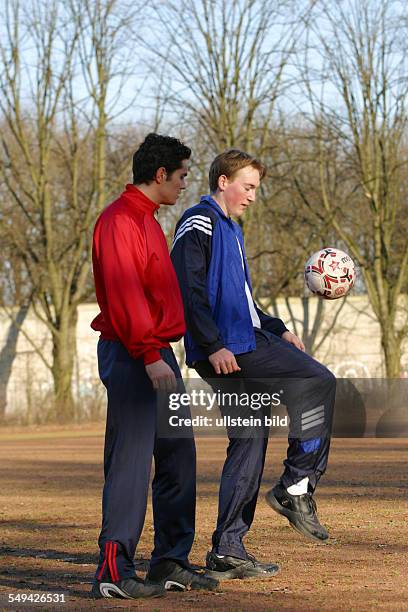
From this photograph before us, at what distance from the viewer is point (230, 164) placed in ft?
21.7

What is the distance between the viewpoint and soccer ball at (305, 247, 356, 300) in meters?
8.71

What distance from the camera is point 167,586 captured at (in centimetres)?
608

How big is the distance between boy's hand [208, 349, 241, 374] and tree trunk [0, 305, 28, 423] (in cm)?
2599

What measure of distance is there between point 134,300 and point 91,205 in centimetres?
2676

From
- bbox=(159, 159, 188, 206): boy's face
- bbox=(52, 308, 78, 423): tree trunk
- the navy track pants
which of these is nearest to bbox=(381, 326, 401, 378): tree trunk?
bbox=(52, 308, 78, 423): tree trunk

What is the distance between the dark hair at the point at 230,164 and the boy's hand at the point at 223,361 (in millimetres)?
964

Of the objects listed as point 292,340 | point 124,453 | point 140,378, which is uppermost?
point 292,340

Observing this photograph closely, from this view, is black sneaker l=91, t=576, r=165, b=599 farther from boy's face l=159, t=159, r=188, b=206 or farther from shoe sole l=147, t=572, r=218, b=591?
boy's face l=159, t=159, r=188, b=206

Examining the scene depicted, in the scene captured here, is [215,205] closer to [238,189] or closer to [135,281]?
[238,189]

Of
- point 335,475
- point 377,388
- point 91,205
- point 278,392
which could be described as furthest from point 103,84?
point 278,392

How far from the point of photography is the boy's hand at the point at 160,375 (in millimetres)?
5703

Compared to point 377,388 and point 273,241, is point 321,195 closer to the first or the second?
point 273,241

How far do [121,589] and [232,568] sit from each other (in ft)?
2.59

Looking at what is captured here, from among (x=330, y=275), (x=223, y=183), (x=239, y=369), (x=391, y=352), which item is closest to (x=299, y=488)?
(x=239, y=369)
